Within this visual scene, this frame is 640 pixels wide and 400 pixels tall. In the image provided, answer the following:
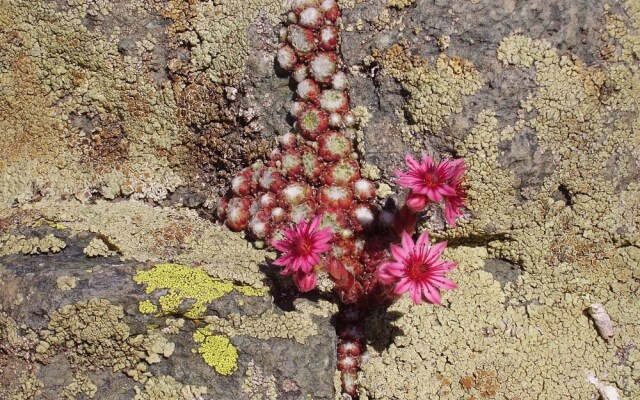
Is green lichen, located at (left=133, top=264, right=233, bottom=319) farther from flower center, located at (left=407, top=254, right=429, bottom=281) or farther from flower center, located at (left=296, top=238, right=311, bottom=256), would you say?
flower center, located at (left=407, top=254, right=429, bottom=281)

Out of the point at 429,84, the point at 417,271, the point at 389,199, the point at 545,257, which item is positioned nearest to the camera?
the point at 417,271

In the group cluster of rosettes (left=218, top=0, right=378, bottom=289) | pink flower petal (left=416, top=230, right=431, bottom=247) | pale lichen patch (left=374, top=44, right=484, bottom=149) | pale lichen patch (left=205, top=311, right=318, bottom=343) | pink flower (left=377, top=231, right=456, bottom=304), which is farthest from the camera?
cluster of rosettes (left=218, top=0, right=378, bottom=289)

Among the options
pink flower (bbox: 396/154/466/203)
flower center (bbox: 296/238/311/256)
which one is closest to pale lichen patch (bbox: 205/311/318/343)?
flower center (bbox: 296/238/311/256)

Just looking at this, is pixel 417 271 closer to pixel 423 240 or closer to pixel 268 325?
pixel 423 240

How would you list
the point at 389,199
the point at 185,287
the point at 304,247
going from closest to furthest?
the point at 304,247, the point at 185,287, the point at 389,199

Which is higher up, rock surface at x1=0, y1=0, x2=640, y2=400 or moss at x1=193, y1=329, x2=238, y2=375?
rock surface at x1=0, y1=0, x2=640, y2=400

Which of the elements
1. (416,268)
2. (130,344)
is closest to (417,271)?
(416,268)

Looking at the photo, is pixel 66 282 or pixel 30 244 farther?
pixel 30 244

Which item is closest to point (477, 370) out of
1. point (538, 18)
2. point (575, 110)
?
point (575, 110)
